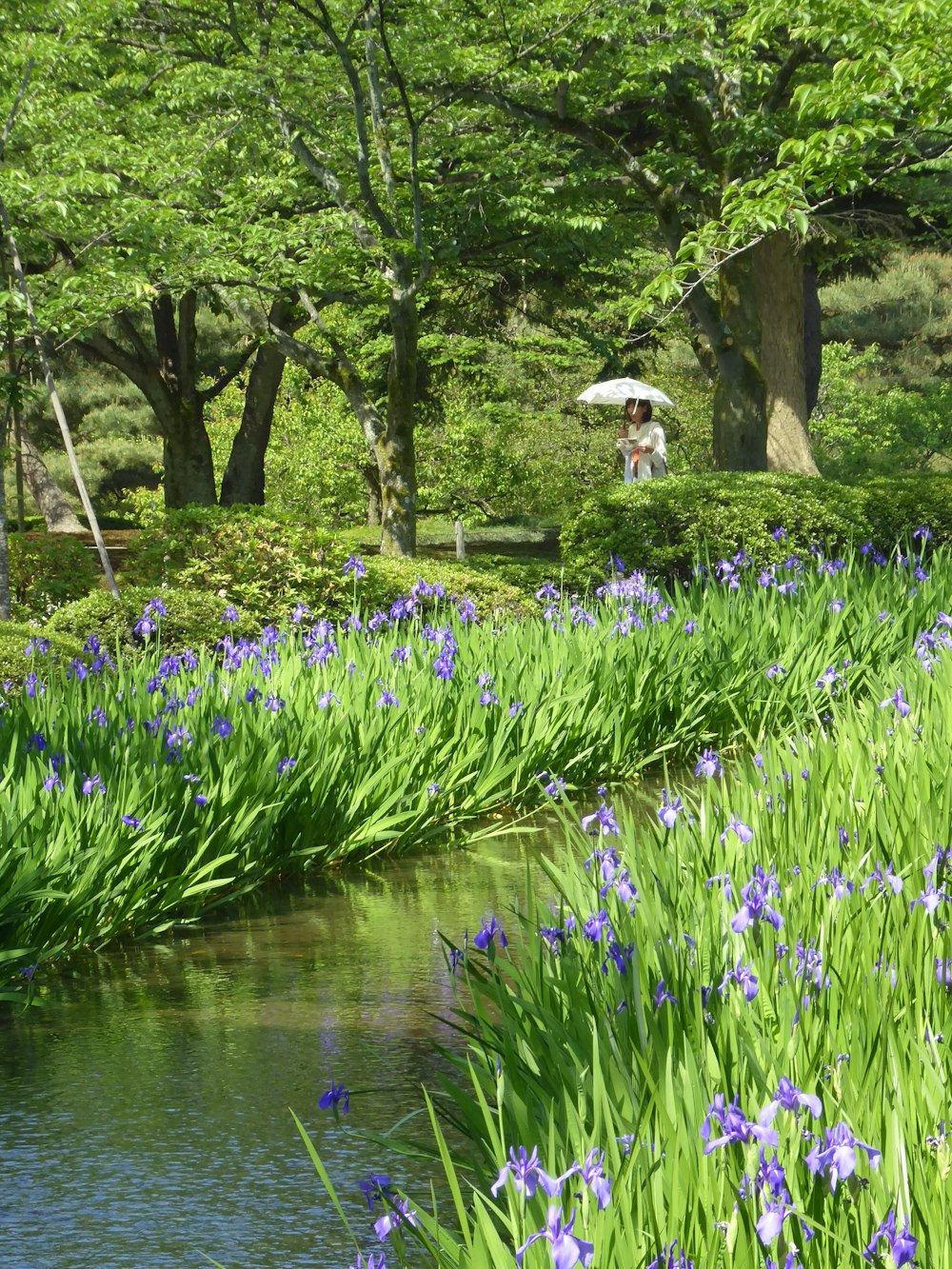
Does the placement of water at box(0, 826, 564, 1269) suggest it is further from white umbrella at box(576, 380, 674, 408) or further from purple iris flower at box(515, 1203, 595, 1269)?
white umbrella at box(576, 380, 674, 408)

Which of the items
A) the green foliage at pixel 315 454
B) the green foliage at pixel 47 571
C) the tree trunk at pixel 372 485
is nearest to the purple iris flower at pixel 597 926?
the green foliage at pixel 47 571

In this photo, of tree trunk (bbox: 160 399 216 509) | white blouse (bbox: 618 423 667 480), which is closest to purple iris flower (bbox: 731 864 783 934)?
white blouse (bbox: 618 423 667 480)

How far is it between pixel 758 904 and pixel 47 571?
1338 cm

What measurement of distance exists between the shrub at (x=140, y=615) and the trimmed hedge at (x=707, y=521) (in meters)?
4.30

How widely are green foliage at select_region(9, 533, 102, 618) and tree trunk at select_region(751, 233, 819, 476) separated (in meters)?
9.43

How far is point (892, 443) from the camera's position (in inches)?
1304

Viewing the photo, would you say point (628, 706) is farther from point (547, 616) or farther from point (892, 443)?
point (892, 443)

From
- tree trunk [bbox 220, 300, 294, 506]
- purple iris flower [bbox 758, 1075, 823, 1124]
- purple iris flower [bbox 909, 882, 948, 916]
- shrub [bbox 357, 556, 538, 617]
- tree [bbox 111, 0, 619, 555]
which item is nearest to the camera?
purple iris flower [bbox 758, 1075, 823, 1124]

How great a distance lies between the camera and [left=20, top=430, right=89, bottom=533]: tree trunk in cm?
2886

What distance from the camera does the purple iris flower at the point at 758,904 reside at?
2379 mm

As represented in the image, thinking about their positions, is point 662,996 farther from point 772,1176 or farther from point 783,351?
point 783,351

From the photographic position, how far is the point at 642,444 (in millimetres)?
15297

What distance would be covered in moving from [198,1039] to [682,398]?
28530mm

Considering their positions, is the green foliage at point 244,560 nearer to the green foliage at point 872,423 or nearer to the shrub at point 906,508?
the shrub at point 906,508
